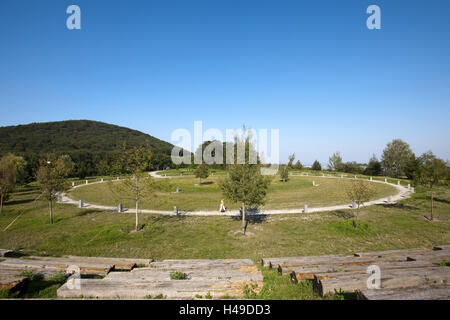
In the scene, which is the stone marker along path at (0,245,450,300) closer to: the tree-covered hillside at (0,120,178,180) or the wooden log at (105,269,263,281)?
the wooden log at (105,269,263,281)

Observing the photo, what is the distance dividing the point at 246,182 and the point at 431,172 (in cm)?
1727

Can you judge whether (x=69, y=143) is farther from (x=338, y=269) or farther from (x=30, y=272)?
(x=338, y=269)

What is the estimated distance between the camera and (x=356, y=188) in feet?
51.7

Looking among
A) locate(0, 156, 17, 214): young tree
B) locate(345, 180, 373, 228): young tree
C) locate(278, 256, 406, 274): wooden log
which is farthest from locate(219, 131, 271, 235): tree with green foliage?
locate(0, 156, 17, 214): young tree

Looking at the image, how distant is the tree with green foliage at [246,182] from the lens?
13969 millimetres

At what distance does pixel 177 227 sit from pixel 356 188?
48.5 feet

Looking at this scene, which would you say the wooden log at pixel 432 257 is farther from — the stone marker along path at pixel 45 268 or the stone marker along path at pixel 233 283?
the stone marker along path at pixel 45 268

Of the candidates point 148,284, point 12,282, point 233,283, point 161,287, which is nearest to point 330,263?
point 233,283

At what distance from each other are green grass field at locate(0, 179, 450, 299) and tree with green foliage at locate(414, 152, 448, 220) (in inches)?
118

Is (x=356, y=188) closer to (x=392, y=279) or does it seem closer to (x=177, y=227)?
(x=392, y=279)

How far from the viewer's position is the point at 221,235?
13.8m

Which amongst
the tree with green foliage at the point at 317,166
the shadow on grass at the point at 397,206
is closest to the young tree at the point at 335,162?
the tree with green foliage at the point at 317,166

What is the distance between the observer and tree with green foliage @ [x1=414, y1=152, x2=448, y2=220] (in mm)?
17000

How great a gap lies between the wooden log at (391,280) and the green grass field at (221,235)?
193 cm
